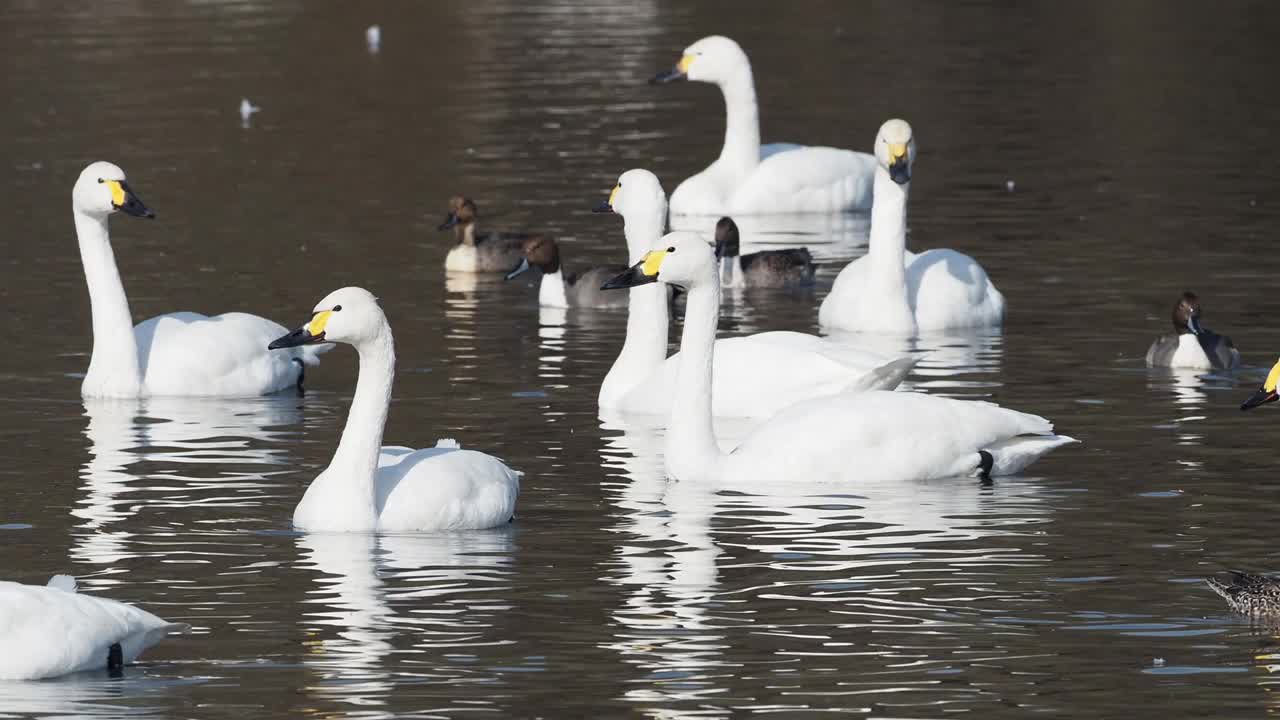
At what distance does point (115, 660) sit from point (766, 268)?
11695 mm

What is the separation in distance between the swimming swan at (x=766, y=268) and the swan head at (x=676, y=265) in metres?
7.14

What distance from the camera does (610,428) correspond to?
15297mm

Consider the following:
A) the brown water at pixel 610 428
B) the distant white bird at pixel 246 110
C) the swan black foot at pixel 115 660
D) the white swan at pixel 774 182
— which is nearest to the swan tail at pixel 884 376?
the brown water at pixel 610 428

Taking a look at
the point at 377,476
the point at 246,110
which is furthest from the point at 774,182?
the point at 377,476

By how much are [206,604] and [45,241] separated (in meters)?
12.8

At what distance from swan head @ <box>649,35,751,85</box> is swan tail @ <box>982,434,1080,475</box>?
1405cm

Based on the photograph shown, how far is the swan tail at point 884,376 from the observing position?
1445cm

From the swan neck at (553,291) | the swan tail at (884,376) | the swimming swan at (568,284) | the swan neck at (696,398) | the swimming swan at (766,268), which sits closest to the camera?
the swan neck at (696,398)

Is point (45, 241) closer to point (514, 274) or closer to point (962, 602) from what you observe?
point (514, 274)

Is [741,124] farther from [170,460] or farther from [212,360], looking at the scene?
[170,460]

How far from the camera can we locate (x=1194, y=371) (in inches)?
652

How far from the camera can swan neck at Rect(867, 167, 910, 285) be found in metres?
18.4

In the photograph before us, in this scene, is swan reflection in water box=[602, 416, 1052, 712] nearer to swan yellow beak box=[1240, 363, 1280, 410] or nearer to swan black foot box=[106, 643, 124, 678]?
swan yellow beak box=[1240, 363, 1280, 410]

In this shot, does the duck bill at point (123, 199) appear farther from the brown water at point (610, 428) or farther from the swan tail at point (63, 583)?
the swan tail at point (63, 583)
